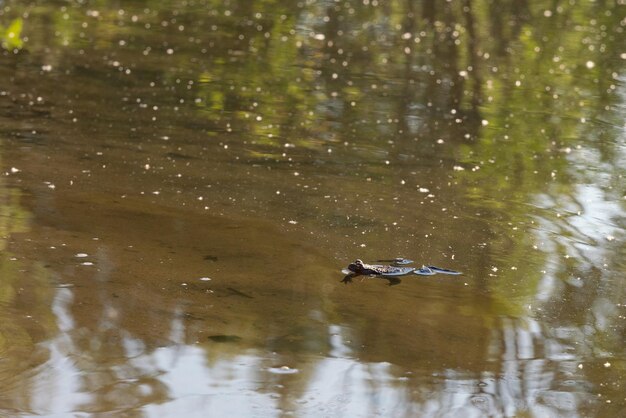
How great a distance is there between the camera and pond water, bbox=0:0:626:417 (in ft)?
15.0

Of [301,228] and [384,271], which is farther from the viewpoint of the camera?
[301,228]

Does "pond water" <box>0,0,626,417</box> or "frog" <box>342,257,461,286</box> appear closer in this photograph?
"pond water" <box>0,0,626,417</box>

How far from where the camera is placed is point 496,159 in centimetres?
851

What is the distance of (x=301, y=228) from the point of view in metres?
6.53

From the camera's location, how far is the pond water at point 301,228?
4.57 meters

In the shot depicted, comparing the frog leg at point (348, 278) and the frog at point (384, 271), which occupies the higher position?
the frog at point (384, 271)

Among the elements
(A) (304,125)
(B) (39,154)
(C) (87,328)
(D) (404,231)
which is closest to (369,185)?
(D) (404,231)

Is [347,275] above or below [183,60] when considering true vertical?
below

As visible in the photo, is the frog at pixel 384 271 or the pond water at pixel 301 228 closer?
the pond water at pixel 301 228

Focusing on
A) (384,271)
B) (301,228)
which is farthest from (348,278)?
(301,228)

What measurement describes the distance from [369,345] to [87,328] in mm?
1376

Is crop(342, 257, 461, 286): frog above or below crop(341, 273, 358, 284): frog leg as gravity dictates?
above

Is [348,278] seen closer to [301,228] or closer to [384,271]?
[384,271]

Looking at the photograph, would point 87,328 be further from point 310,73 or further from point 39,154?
point 310,73
